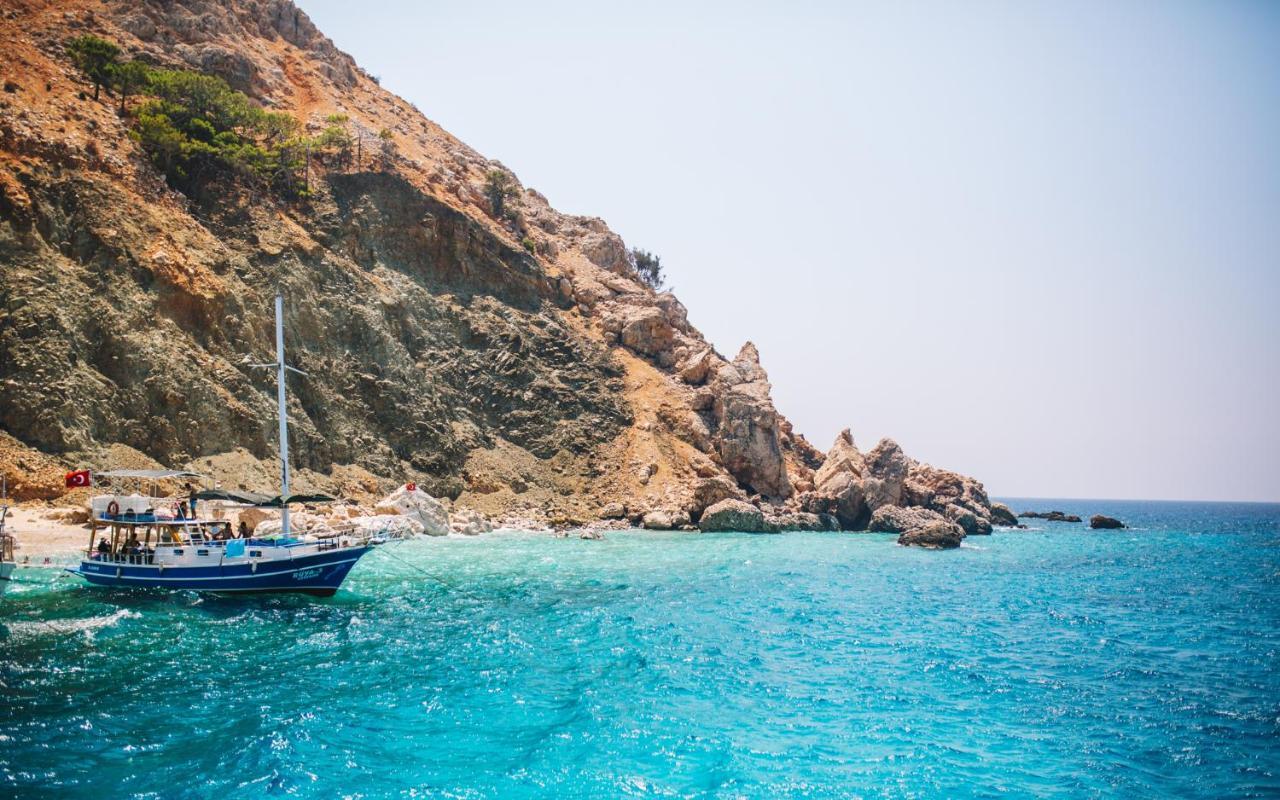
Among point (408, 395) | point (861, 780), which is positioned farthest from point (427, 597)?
point (408, 395)

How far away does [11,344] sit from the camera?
35.3 m

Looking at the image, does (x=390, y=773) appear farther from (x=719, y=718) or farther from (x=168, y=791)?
(x=719, y=718)

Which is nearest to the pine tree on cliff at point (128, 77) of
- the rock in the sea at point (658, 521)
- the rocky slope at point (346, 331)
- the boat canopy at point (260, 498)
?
the rocky slope at point (346, 331)

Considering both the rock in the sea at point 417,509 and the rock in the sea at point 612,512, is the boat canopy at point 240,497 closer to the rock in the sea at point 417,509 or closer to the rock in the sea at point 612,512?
the rock in the sea at point 417,509

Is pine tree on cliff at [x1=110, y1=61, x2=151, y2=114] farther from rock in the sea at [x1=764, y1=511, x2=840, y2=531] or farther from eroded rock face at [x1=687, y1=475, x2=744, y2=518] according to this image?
rock in the sea at [x1=764, y1=511, x2=840, y2=531]

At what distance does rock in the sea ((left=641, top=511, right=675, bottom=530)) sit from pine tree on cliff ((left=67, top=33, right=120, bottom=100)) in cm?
4839

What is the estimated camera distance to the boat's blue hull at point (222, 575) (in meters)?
24.1

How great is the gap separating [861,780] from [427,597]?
1759 centimetres

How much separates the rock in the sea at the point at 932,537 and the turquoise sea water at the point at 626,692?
18382 mm

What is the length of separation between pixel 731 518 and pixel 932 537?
13.8 metres

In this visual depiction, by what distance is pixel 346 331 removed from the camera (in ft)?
173

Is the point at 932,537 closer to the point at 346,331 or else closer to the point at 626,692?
the point at 626,692

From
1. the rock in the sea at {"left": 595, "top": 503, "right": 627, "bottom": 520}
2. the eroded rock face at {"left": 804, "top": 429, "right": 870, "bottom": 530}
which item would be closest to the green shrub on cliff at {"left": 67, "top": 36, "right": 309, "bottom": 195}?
the rock in the sea at {"left": 595, "top": 503, "right": 627, "bottom": 520}

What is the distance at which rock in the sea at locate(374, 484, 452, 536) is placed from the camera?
136ft
